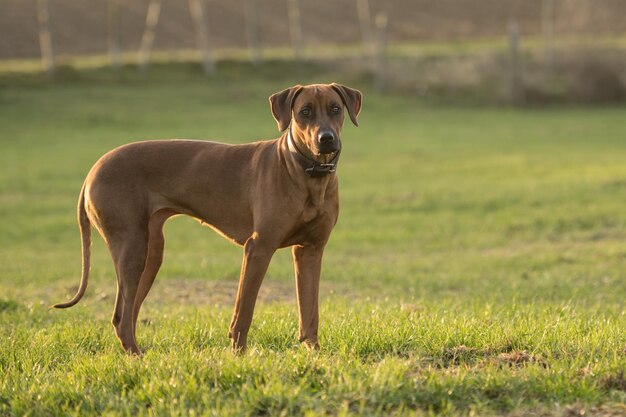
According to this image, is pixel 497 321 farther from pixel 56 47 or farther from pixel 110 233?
pixel 56 47

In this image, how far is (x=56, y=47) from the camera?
50188 mm

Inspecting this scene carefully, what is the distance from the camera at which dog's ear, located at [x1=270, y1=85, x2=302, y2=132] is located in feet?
22.3

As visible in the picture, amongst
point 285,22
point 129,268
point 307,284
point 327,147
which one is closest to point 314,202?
point 327,147

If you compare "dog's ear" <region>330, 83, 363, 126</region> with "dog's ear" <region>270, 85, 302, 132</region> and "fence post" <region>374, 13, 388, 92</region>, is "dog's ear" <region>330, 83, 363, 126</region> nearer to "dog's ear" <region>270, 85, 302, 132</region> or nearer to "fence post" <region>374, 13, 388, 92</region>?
"dog's ear" <region>270, 85, 302, 132</region>

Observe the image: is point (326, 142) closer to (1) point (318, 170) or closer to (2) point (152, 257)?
(1) point (318, 170)

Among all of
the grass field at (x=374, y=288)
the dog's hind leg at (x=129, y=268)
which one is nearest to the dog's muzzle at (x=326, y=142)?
the grass field at (x=374, y=288)

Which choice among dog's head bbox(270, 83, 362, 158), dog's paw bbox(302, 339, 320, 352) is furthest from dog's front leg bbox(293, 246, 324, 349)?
dog's head bbox(270, 83, 362, 158)

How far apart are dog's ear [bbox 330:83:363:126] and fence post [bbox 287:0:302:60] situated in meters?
37.7

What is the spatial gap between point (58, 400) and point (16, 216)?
14575 mm

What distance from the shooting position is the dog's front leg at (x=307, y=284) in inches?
273

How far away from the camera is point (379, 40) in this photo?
42969mm

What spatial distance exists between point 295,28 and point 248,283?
40.1m

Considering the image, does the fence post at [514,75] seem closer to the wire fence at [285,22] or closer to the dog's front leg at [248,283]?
the wire fence at [285,22]

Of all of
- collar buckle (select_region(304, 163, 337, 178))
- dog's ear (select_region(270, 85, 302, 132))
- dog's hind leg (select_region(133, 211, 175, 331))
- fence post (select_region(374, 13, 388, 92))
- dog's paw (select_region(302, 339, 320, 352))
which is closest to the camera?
dog's paw (select_region(302, 339, 320, 352))
